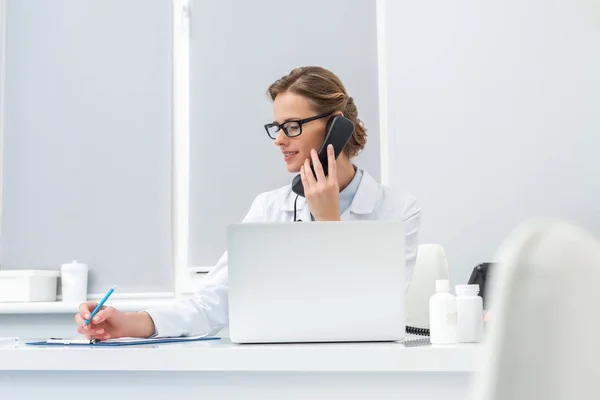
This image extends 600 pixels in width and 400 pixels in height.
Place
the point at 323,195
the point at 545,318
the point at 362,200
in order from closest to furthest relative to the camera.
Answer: the point at 545,318 → the point at 323,195 → the point at 362,200

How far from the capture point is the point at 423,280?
2168 millimetres

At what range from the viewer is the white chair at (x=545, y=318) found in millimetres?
232

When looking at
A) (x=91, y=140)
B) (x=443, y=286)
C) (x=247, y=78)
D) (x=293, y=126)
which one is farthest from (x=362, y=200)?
(x=91, y=140)

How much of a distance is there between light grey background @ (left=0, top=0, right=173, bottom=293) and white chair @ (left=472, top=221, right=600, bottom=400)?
9.95 ft

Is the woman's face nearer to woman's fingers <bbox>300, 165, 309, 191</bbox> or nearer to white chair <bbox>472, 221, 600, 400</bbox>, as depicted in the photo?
woman's fingers <bbox>300, 165, 309, 191</bbox>

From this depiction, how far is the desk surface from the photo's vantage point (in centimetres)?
105

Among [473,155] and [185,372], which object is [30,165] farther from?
[185,372]

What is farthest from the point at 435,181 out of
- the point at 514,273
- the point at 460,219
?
the point at 514,273

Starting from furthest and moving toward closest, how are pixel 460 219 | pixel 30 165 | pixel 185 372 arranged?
pixel 30 165 → pixel 460 219 → pixel 185 372

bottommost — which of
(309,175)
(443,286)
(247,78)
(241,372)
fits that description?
(241,372)

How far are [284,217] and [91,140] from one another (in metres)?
1.57

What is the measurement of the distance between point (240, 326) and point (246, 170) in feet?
6.62

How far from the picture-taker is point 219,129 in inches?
127

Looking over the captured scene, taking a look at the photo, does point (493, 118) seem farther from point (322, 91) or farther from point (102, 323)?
point (102, 323)
